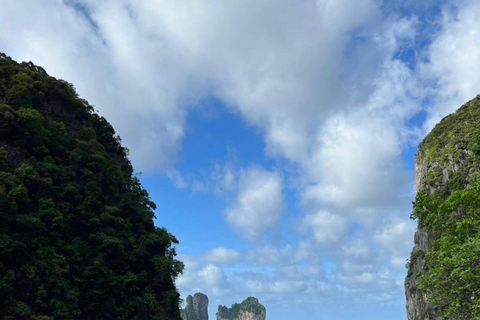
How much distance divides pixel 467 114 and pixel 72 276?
4148cm

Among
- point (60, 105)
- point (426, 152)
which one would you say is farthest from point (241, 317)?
point (60, 105)

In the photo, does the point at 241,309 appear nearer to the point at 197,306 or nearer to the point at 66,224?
the point at 197,306

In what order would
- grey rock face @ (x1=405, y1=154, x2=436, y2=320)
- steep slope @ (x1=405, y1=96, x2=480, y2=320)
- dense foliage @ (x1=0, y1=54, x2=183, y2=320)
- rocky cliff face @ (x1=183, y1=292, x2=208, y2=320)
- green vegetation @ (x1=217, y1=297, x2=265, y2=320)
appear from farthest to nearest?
green vegetation @ (x1=217, y1=297, x2=265, y2=320) → rocky cliff face @ (x1=183, y1=292, x2=208, y2=320) → grey rock face @ (x1=405, y1=154, x2=436, y2=320) → dense foliage @ (x1=0, y1=54, x2=183, y2=320) → steep slope @ (x1=405, y1=96, x2=480, y2=320)

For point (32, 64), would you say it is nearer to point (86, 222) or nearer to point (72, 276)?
point (86, 222)

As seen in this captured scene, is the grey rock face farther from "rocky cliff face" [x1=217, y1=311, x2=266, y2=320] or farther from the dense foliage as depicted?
"rocky cliff face" [x1=217, y1=311, x2=266, y2=320]

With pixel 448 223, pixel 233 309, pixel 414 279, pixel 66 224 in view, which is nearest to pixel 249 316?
pixel 233 309

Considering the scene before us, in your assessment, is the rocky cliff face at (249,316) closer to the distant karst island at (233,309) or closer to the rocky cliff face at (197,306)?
the distant karst island at (233,309)

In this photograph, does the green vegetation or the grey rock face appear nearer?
the grey rock face

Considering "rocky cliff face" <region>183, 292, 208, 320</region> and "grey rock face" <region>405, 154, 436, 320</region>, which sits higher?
"rocky cliff face" <region>183, 292, 208, 320</region>

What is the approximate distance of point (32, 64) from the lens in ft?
132

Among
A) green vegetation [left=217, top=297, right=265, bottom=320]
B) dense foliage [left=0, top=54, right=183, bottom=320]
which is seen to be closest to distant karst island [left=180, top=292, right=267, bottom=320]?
green vegetation [left=217, top=297, right=265, bottom=320]

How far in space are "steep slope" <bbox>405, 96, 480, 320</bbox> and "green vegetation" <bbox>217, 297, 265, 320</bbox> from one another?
115058 mm

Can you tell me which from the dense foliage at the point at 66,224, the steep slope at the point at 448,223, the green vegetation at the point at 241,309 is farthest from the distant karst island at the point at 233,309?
the dense foliage at the point at 66,224

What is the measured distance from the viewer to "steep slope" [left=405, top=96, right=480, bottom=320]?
18969 mm
